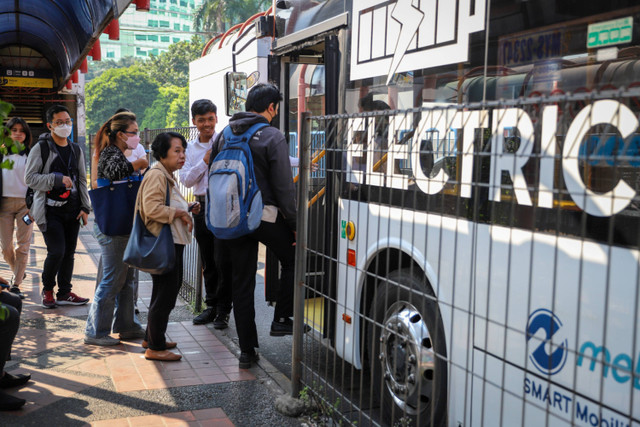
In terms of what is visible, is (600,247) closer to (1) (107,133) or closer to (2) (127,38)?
(1) (107,133)

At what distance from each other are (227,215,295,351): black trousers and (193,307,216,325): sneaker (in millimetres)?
1320

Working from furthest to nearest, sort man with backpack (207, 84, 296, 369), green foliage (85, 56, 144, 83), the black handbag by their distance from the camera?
green foliage (85, 56, 144, 83), the black handbag, man with backpack (207, 84, 296, 369)

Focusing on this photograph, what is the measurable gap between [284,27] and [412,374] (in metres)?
3.38

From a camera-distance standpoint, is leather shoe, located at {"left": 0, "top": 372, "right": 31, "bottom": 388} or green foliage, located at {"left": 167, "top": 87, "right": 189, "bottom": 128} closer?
leather shoe, located at {"left": 0, "top": 372, "right": 31, "bottom": 388}

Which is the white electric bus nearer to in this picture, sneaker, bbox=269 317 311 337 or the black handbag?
sneaker, bbox=269 317 311 337

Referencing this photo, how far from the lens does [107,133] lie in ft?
18.1

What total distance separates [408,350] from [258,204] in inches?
69.2

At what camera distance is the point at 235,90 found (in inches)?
284

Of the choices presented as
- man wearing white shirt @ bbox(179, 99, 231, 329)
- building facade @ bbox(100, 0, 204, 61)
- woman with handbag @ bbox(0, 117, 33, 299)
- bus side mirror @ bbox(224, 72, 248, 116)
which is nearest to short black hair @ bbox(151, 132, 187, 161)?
man wearing white shirt @ bbox(179, 99, 231, 329)

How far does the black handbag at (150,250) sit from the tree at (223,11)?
57.6 metres

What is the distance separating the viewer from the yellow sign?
834 inches

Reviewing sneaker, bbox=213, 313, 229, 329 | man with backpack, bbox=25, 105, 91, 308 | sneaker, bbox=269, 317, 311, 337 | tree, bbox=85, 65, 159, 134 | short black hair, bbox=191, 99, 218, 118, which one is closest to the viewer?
sneaker, bbox=269, 317, 311, 337

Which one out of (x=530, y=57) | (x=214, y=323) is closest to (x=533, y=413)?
(x=530, y=57)

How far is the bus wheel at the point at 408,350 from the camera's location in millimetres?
3326
